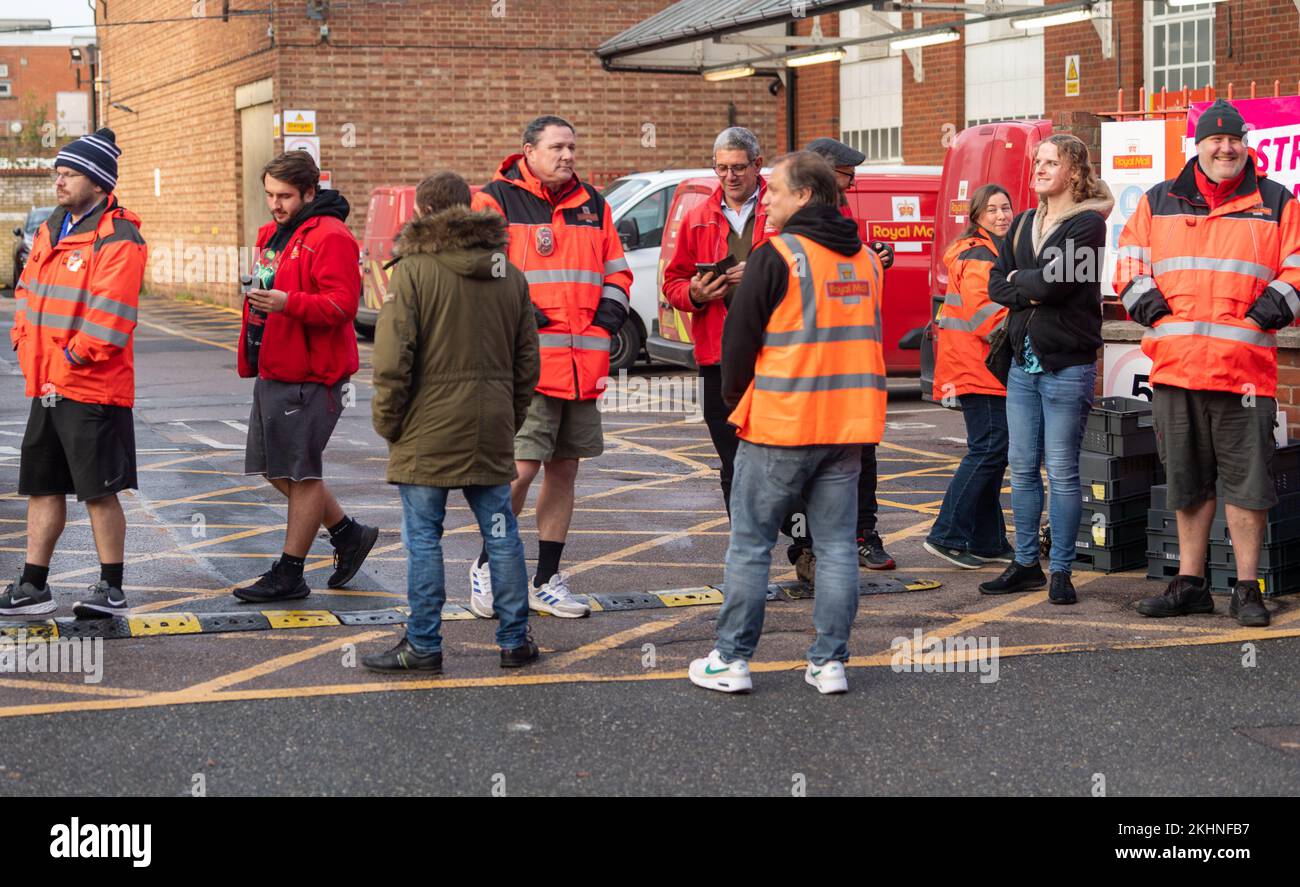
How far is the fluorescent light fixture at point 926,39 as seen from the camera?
67.8 ft

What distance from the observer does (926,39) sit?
2089cm

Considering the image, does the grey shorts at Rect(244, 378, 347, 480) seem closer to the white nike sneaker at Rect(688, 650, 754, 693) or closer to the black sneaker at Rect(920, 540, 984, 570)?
the white nike sneaker at Rect(688, 650, 754, 693)

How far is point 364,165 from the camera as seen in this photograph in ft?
94.3

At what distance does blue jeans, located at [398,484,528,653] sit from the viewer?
6566mm

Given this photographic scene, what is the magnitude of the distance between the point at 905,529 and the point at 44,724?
17.1 ft

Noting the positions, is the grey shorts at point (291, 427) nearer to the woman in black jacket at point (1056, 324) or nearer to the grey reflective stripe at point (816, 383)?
the grey reflective stripe at point (816, 383)

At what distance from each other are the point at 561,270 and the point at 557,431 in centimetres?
67

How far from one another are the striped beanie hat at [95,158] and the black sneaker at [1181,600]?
15.4 feet

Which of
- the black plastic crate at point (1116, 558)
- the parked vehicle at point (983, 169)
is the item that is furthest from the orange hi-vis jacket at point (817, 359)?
the parked vehicle at point (983, 169)

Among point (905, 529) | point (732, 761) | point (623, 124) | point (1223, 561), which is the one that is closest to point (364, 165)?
point (623, 124)

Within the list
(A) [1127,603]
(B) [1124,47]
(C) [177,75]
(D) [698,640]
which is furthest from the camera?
(C) [177,75]

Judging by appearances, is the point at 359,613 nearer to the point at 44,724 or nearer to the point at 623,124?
the point at 44,724

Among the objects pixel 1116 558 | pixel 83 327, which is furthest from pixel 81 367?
pixel 1116 558

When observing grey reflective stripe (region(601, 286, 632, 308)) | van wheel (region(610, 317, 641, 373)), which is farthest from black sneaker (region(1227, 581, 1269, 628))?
van wheel (region(610, 317, 641, 373))
